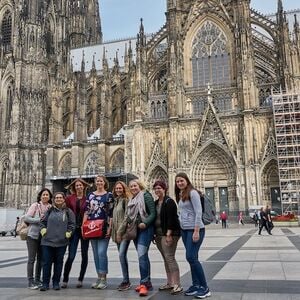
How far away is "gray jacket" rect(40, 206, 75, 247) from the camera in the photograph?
580cm

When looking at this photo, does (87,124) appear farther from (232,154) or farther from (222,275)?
(222,275)

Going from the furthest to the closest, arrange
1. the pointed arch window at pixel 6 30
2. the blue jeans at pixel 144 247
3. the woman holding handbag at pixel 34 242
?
the pointed arch window at pixel 6 30 < the woman holding handbag at pixel 34 242 < the blue jeans at pixel 144 247

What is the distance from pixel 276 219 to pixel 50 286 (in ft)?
67.0

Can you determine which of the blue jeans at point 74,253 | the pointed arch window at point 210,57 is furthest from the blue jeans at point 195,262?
the pointed arch window at point 210,57

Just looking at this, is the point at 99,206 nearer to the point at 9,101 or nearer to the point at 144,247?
the point at 144,247

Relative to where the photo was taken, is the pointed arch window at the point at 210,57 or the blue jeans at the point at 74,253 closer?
the blue jeans at the point at 74,253

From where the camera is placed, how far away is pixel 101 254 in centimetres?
579

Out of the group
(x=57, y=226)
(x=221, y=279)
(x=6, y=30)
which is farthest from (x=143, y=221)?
(x=6, y=30)

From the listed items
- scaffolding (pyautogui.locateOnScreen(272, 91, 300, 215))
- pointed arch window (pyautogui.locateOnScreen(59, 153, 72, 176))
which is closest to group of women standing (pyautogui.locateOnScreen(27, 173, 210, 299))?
scaffolding (pyautogui.locateOnScreen(272, 91, 300, 215))

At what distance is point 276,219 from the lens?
24000 millimetres

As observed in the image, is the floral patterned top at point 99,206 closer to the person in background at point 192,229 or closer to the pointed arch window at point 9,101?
the person in background at point 192,229

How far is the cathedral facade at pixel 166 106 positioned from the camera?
29984mm

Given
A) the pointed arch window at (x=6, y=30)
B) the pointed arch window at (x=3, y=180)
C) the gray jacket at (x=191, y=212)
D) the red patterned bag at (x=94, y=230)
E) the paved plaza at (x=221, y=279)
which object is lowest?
the paved plaza at (x=221, y=279)

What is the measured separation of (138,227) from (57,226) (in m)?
1.27
